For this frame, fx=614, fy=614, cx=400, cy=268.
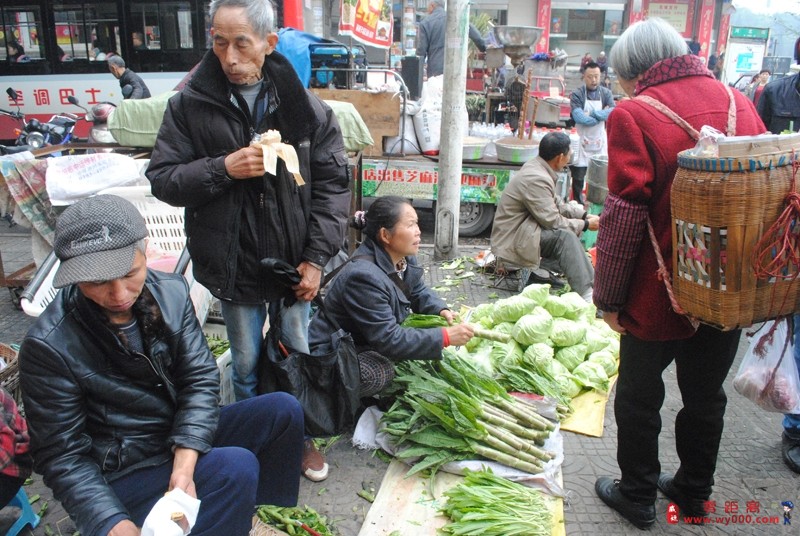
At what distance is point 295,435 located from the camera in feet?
7.43

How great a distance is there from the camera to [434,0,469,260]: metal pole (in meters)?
5.62

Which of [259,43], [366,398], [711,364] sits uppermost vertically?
[259,43]

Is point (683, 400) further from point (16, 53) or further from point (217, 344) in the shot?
point (16, 53)

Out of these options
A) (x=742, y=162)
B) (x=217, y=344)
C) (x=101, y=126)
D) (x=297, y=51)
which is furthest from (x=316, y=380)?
(x=101, y=126)

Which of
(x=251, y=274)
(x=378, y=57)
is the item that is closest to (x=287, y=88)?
(x=251, y=274)

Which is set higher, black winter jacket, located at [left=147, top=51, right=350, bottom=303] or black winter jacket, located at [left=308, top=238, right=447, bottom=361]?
black winter jacket, located at [left=147, top=51, right=350, bottom=303]

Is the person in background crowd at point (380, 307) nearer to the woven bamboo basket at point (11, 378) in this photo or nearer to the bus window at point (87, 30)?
the woven bamboo basket at point (11, 378)

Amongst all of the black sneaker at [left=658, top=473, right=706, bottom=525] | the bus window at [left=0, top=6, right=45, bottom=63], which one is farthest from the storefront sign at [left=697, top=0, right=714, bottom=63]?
the black sneaker at [left=658, top=473, right=706, bottom=525]

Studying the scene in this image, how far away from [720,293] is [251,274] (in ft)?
5.83

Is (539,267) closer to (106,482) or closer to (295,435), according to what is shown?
(295,435)

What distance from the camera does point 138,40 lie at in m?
10.2

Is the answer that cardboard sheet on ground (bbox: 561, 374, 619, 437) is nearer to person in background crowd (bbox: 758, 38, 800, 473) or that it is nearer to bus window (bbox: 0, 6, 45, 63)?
person in background crowd (bbox: 758, 38, 800, 473)

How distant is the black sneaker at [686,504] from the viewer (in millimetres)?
2652

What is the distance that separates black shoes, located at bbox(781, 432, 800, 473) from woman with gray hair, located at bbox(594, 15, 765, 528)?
707 mm
